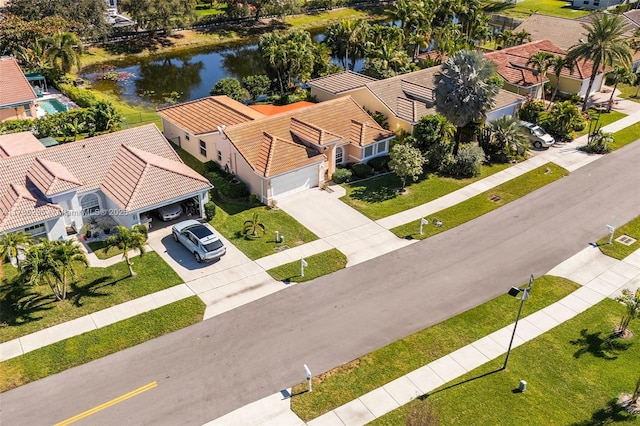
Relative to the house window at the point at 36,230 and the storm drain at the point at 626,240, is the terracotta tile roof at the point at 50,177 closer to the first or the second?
the house window at the point at 36,230

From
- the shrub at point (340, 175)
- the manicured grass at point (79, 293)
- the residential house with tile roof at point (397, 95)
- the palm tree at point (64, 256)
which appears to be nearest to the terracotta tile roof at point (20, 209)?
the manicured grass at point (79, 293)

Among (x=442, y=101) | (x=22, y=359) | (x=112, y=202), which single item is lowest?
Answer: (x=22, y=359)

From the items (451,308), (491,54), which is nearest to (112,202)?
(451,308)

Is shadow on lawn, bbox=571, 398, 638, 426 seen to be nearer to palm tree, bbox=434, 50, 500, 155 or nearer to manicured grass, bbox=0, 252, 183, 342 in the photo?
manicured grass, bbox=0, 252, 183, 342

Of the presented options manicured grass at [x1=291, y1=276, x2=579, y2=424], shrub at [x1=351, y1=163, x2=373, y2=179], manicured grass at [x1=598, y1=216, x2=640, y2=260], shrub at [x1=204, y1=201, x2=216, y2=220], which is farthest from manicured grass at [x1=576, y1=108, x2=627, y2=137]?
shrub at [x1=204, y1=201, x2=216, y2=220]

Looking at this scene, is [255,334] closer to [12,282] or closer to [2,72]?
[12,282]

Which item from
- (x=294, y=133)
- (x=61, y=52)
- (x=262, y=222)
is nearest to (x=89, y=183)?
(x=262, y=222)
